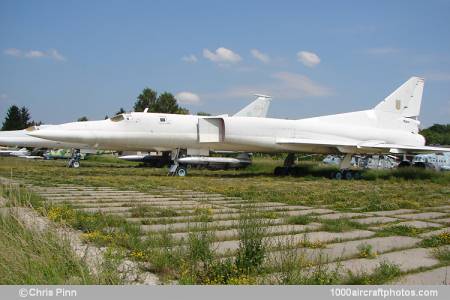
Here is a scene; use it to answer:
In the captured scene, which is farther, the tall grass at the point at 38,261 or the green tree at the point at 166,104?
the green tree at the point at 166,104

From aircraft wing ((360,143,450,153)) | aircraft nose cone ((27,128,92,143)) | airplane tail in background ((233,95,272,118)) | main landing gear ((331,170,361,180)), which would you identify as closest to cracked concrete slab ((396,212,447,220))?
aircraft wing ((360,143,450,153))

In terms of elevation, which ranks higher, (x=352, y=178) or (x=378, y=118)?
(x=378, y=118)

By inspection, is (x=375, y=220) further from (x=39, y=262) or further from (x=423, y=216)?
(x=39, y=262)

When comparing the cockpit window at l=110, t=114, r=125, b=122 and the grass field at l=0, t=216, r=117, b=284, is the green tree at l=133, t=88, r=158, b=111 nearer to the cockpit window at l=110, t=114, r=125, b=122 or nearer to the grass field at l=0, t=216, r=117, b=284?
the cockpit window at l=110, t=114, r=125, b=122

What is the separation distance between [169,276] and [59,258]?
80 cm

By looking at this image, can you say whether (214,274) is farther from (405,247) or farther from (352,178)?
(352,178)

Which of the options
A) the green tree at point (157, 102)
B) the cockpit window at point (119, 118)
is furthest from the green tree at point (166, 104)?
the cockpit window at point (119, 118)

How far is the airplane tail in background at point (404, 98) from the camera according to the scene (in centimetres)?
2073

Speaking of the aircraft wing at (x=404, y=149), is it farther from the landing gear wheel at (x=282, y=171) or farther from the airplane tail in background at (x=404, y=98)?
the landing gear wheel at (x=282, y=171)

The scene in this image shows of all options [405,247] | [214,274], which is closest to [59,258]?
[214,274]

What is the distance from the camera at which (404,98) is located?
20.9 meters

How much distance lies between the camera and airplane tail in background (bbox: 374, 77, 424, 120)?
20.7 m

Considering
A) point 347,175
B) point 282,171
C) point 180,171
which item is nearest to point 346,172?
point 347,175
